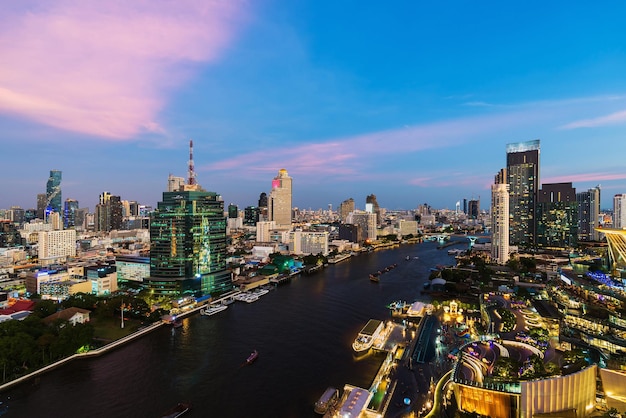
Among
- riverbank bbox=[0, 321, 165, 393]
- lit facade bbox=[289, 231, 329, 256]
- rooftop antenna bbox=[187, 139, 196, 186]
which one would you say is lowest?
riverbank bbox=[0, 321, 165, 393]

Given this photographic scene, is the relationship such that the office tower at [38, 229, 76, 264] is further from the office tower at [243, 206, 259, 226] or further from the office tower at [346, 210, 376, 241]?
the office tower at [243, 206, 259, 226]

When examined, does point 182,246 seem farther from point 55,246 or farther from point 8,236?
point 8,236

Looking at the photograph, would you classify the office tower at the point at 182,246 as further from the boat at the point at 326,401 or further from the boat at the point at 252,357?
the boat at the point at 326,401

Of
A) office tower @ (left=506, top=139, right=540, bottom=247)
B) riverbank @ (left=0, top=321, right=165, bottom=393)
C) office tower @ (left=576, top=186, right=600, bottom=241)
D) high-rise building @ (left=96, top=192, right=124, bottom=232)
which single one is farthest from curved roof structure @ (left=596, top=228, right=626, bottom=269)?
high-rise building @ (left=96, top=192, right=124, bottom=232)

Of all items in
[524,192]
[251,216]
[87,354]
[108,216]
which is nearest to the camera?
[87,354]

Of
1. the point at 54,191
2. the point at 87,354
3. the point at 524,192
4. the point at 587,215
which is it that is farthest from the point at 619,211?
the point at 54,191

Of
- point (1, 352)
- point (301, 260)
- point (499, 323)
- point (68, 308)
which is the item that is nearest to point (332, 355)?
point (499, 323)
